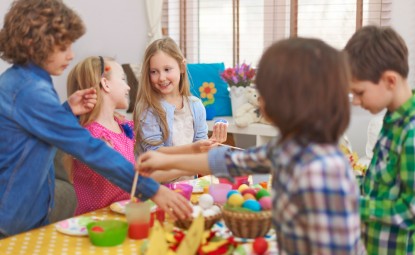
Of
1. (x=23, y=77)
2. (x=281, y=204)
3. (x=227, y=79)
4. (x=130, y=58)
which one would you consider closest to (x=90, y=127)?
(x=23, y=77)

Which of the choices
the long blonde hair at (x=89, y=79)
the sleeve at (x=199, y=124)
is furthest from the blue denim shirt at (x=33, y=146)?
the sleeve at (x=199, y=124)

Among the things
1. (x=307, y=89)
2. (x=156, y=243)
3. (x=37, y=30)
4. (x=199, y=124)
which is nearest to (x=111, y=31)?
(x=199, y=124)

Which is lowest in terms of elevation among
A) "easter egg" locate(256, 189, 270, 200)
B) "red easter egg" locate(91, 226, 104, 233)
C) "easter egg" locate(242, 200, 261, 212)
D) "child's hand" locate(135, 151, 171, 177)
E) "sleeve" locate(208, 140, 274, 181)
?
"red easter egg" locate(91, 226, 104, 233)

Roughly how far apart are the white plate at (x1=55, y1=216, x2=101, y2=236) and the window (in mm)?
2979

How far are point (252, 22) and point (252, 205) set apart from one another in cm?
358

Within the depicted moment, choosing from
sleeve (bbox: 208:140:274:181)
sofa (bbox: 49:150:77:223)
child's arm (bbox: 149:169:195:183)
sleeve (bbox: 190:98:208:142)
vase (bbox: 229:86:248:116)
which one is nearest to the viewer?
sleeve (bbox: 208:140:274:181)

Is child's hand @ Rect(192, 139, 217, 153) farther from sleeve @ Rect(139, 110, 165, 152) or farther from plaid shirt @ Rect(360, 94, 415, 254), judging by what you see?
plaid shirt @ Rect(360, 94, 415, 254)

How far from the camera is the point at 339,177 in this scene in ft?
2.83

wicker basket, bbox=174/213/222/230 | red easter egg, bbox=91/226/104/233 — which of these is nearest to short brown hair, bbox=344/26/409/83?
wicker basket, bbox=174/213/222/230

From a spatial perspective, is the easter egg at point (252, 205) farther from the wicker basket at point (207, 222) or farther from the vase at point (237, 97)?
the vase at point (237, 97)

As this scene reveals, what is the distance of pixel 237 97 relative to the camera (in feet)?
13.7

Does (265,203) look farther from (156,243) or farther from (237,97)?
(237,97)

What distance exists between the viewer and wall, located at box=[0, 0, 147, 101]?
443 centimetres

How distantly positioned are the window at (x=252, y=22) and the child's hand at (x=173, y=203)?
117 inches
